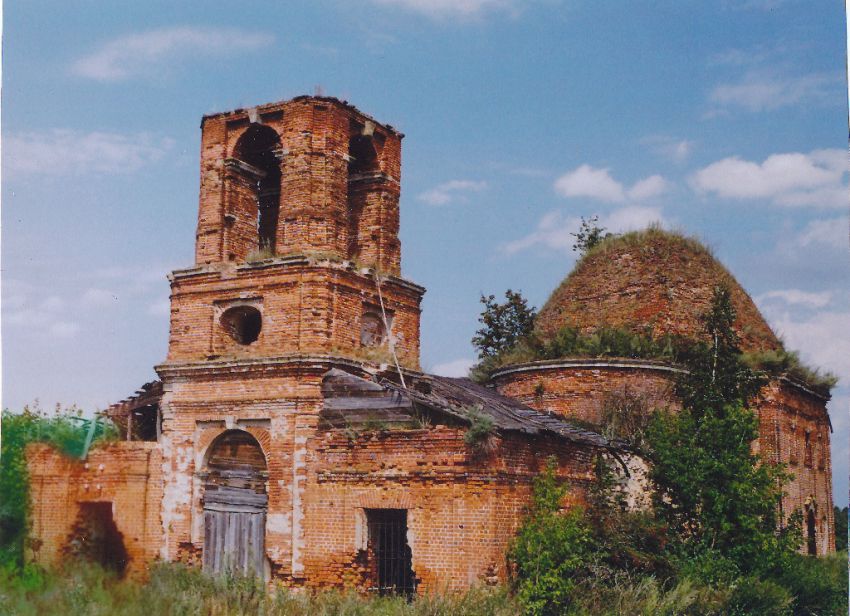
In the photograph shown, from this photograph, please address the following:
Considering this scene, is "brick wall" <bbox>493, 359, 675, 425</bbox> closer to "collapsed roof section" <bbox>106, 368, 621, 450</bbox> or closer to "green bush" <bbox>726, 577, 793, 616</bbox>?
"collapsed roof section" <bbox>106, 368, 621, 450</bbox>

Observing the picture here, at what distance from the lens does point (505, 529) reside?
14.2m

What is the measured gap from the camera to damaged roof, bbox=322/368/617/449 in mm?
14758

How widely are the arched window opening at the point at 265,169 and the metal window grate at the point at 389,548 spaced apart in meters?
5.21

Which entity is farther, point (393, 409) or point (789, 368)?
point (789, 368)

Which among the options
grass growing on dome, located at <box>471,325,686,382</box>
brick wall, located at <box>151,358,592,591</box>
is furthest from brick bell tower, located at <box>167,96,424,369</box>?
grass growing on dome, located at <box>471,325,686,382</box>

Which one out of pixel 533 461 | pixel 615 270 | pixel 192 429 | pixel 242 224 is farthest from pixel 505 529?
pixel 615 270

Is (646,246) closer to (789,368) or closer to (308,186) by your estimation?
(789,368)

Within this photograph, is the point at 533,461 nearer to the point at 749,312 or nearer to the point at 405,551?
the point at 405,551

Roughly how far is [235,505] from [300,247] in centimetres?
432

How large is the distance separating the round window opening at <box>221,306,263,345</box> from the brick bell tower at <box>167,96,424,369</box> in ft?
0.07

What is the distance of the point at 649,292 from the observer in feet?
75.3

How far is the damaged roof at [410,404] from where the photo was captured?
1476cm

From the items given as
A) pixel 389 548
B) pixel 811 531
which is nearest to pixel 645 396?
pixel 811 531

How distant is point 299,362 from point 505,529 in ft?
13.8
